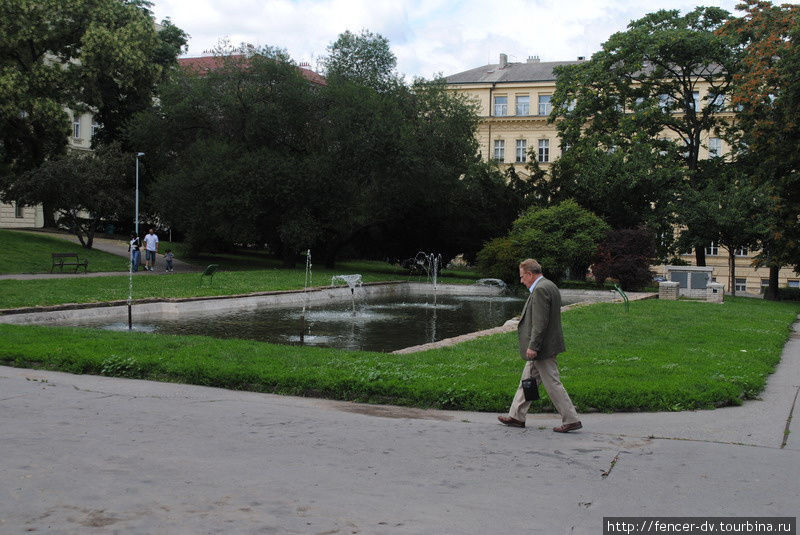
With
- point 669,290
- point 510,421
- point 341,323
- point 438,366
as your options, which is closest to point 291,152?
point 669,290

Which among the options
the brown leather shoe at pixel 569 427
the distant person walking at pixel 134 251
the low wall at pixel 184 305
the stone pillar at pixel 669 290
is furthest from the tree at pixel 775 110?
the brown leather shoe at pixel 569 427

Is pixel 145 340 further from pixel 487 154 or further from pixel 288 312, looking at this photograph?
pixel 487 154

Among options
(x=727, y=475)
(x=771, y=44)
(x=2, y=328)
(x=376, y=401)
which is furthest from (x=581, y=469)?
(x=771, y=44)

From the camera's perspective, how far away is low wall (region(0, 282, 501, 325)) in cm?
1733

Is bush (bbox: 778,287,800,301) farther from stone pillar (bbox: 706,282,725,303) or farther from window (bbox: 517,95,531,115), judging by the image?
window (bbox: 517,95,531,115)

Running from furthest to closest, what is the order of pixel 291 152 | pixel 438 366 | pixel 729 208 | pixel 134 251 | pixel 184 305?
pixel 291 152 < pixel 729 208 < pixel 134 251 < pixel 184 305 < pixel 438 366

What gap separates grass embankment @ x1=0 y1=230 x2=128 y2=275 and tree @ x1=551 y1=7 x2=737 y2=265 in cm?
2494

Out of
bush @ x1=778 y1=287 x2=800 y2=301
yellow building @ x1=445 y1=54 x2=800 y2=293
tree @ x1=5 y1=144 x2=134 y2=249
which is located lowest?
bush @ x1=778 y1=287 x2=800 y2=301

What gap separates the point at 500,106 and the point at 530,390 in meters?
68.0

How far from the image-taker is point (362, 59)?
151 feet

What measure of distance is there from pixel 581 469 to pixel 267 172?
3385 cm

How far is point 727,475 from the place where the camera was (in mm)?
6105

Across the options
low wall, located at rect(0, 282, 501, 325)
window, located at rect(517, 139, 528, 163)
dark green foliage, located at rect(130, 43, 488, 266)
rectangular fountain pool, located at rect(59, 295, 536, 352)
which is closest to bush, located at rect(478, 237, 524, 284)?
dark green foliage, located at rect(130, 43, 488, 266)

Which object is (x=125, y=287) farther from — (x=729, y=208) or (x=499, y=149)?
(x=499, y=149)
